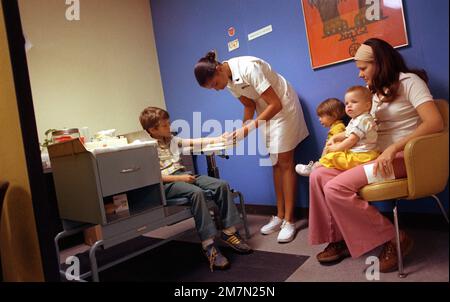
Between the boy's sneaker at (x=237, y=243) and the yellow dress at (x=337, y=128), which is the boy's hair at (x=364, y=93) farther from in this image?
the boy's sneaker at (x=237, y=243)

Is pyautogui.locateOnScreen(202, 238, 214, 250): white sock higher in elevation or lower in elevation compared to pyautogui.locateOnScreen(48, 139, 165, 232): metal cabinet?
lower

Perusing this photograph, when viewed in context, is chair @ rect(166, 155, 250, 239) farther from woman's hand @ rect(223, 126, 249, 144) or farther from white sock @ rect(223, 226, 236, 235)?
woman's hand @ rect(223, 126, 249, 144)

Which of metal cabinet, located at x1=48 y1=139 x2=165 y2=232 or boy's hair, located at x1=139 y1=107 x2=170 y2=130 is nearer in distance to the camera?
metal cabinet, located at x1=48 y1=139 x2=165 y2=232

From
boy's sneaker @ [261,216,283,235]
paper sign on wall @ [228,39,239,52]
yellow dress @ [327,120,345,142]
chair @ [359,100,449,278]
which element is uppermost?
paper sign on wall @ [228,39,239,52]

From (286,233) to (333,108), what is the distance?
2.07ft

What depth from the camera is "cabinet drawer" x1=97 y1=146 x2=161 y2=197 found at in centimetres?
112

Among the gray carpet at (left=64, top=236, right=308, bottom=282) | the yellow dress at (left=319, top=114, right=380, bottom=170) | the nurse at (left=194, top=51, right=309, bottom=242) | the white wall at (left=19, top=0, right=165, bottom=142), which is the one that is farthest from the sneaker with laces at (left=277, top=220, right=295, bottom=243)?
the white wall at (left=19, top=0, right=165, bottom=142)

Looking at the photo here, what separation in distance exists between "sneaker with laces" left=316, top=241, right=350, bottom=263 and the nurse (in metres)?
0.29

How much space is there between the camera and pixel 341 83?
1435 millimetres

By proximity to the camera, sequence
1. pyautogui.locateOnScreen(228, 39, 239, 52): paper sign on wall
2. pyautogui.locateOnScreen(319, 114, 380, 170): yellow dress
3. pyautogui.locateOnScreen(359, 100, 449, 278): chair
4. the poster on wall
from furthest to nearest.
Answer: pyautogui.locateOnScreen(228, 39, 239, 52): paper sign on wall, the poster on wall, pyautogui.locateOnScreen(319, 114, 380, 170): yellow dress, pyautogui.locateOnScreen(359, 100, 449, 278): chair

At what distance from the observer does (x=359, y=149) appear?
3.80ft

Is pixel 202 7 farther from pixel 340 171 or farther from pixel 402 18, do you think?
pixel 340 171
